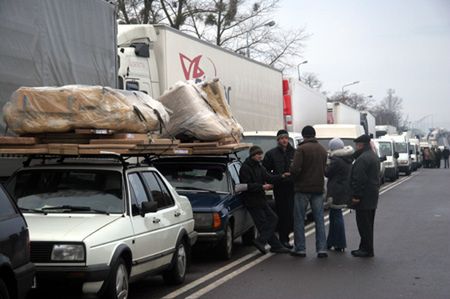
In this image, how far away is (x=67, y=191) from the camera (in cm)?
759

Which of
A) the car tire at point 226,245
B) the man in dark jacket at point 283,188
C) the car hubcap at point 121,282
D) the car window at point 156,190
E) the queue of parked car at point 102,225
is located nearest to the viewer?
the queue of parked car at point 102,225

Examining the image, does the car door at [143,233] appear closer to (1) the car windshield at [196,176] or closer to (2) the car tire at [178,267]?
(2) the car tire at [178,267]

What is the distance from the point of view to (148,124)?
883cm

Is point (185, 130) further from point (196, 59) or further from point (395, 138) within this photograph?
point (395, 138)

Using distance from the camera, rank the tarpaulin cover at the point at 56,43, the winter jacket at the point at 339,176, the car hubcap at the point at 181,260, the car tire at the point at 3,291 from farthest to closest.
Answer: the winter jacket at the point at 339,176 < the tarpaulin cover at the point at 56,43 < the car hubcap at the point at 181,260 < the car tire at the point at 3,291

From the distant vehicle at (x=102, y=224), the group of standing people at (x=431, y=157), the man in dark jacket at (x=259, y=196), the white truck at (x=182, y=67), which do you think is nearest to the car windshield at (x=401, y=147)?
the white truck at (x=182, y=67)

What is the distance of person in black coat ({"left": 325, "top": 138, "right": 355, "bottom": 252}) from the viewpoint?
36.6ft

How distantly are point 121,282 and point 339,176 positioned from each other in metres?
5.30

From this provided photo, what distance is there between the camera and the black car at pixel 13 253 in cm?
539

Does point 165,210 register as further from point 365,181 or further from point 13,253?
point 365,181

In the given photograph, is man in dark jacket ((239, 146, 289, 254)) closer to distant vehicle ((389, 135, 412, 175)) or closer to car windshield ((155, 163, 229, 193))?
car windshield ((155, 163, 229, 193))

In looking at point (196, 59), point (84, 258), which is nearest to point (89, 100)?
point (84, 258)

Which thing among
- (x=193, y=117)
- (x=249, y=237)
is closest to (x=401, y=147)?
(x=249, y=237)

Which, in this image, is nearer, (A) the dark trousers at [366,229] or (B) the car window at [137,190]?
(B) the car window at [137,190]
